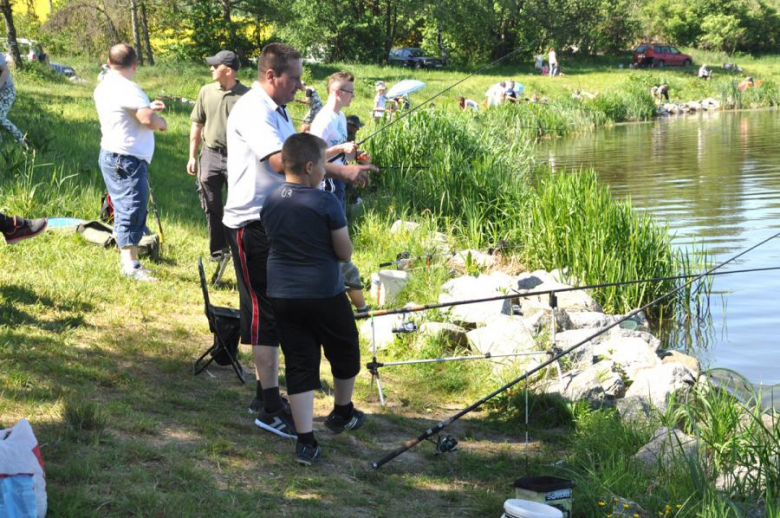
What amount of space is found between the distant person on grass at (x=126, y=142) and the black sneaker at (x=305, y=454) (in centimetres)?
305

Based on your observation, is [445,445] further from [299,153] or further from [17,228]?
[17,228]

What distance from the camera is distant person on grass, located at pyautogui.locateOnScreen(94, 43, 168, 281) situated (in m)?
6.51

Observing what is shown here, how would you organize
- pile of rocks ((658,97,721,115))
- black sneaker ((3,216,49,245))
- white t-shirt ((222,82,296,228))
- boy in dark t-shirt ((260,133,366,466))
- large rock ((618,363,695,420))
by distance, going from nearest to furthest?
boy in dark t-shirt ((260,133,366,466)) → white t-shirt ((222,82,296,228)) → large rock ((618,363,695,420)) → black sneaker ((3,216,49,245)) → pile of rocks ((658,97,721,115))

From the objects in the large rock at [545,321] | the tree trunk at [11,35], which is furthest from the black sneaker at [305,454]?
the tree trunk at [11,35]

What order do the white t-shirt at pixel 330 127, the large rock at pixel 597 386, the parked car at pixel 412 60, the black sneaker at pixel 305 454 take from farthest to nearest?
the parked car at pixel 412 60, the white t-shirt at pixel 330 127, the large rock at pixel 597 386, the black sneaker at pixel 305 454

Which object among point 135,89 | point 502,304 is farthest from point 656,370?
point 135,89

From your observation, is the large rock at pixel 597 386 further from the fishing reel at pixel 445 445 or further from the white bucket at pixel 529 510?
the white bucket at pixel 529 510

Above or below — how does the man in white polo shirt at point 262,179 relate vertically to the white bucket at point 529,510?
above

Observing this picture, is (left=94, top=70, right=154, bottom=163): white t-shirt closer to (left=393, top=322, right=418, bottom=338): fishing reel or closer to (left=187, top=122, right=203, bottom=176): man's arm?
(left=187, top=122, right=203, bottom=176): man's arm

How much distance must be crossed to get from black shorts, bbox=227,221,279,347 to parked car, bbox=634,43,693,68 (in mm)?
44508

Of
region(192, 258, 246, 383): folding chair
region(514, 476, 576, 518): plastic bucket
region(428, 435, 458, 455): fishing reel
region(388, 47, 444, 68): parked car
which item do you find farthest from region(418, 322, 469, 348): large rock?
region(388, 47, 444, 68): parked car

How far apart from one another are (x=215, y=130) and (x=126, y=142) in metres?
0.76

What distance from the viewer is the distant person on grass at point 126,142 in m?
6.51

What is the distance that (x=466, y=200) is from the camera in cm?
1022
